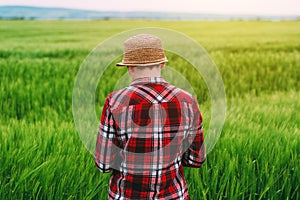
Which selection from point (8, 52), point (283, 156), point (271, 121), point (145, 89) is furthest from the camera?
point (8, 52)

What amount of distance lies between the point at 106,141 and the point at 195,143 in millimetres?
321

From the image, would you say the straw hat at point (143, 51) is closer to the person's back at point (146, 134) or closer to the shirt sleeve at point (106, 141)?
the person's back at point (146, 134)

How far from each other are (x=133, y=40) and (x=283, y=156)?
142 cm

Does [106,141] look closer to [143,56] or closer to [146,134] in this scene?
[146,134]

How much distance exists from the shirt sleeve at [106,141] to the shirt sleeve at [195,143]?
27 centimetres

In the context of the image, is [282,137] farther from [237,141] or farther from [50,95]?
[50,95]

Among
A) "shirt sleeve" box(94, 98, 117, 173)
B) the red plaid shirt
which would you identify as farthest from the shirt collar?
"shirt sleeve" box(94, 98, 117, 173)

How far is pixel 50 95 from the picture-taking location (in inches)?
158

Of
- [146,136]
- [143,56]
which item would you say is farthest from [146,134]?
[143,56]

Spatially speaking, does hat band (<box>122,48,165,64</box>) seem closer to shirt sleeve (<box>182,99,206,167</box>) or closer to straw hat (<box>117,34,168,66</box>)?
straw hat (<box>117,34,168,66</box>)

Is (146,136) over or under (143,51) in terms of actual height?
under

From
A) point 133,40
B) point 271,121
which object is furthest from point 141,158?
point 271,121

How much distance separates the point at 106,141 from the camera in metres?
1.37

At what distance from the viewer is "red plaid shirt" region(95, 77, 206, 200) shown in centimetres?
135
